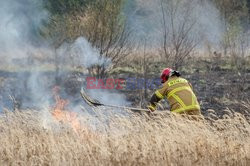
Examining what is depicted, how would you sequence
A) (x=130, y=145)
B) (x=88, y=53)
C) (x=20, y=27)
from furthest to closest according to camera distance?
(x=20, y=27)
(x=88, y=53)
(x=130, y=145)

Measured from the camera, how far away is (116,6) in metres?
15.8

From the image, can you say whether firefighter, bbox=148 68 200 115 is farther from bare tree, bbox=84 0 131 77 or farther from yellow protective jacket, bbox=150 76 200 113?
bare tree, bbox=84 0 131 77

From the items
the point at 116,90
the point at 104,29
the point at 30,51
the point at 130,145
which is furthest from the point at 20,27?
the point at 130,145

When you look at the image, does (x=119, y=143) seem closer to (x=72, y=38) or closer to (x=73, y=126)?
(x=73, y=126)

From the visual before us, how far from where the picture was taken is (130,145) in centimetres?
835

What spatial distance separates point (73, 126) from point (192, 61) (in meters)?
14.8

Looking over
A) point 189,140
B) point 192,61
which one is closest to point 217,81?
point 192,61

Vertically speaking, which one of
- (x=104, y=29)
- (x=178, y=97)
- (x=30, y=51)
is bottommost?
(x=30, y=51)

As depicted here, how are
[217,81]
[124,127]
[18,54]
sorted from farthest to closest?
[18,54]
[217,81]
[124,127]

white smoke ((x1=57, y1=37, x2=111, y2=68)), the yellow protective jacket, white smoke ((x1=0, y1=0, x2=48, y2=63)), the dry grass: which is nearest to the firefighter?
the yellow protective jacket

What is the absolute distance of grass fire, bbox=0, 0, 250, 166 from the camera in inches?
331

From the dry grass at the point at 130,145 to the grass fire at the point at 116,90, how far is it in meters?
0.02

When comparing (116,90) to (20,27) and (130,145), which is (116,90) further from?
(20,27)

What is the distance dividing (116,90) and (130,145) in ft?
33.2
